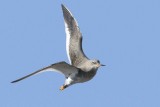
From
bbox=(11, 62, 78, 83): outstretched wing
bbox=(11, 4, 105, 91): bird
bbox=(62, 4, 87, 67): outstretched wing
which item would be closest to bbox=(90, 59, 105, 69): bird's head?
bbox=(11, 4, 105, 91): bird

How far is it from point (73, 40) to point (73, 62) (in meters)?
1.17

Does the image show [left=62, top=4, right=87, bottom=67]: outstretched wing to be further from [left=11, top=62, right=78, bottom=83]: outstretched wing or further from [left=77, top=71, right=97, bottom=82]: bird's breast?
[left=11, top=62, right=78, bottom=83]: outstretched wing

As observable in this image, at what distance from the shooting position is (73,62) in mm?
23578

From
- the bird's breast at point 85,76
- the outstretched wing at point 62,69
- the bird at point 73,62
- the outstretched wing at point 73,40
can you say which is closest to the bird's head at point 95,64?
the bird at point 73,62

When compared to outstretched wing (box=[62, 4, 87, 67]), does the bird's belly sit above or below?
below

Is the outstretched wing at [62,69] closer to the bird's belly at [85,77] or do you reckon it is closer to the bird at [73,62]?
the bird at [73,62]

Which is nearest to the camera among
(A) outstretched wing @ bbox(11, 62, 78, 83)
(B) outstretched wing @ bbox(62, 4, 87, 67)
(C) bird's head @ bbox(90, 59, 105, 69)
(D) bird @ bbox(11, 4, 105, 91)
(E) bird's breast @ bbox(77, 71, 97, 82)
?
(A) outstretched wing @ bbox(11, 62, 78, 83)

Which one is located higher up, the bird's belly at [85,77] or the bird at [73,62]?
the bird at [73,62]

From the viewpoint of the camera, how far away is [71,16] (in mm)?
24984

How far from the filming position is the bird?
2103cm

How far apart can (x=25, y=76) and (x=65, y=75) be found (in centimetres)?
252

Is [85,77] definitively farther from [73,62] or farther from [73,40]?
[73,40]

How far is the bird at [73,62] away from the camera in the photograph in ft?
69.0

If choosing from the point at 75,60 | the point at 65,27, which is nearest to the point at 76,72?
the point at 75,60
